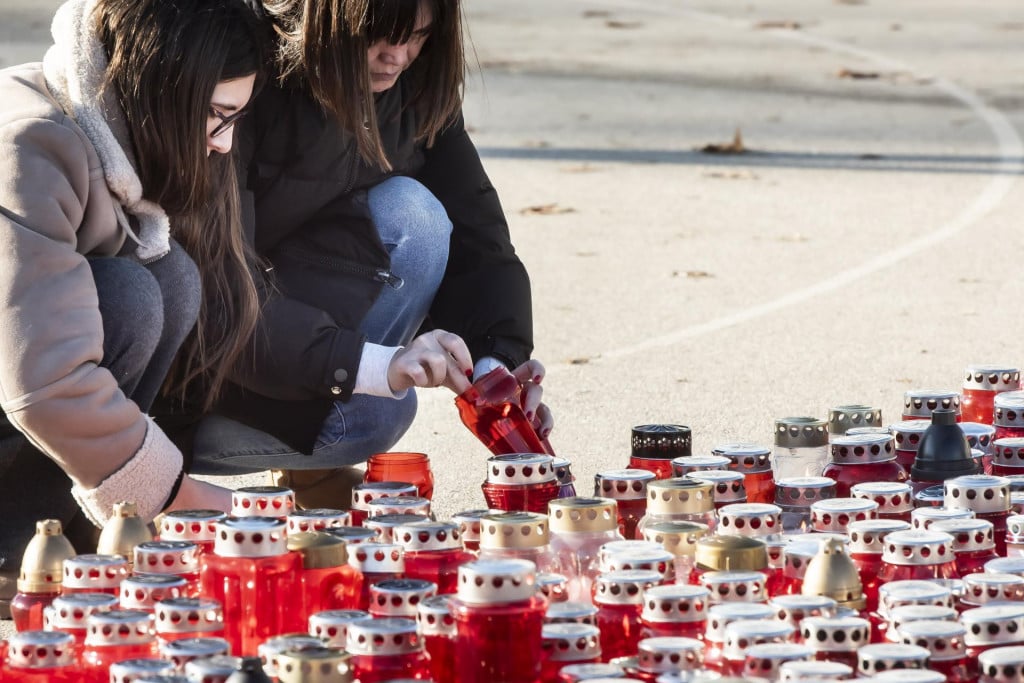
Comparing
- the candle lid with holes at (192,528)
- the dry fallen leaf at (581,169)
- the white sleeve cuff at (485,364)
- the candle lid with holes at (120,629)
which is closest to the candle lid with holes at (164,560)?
the candle lid with holes at (192,528)

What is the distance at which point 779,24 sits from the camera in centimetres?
1642

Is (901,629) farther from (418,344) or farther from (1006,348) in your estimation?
(1006,348)

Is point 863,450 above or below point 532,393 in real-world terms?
below

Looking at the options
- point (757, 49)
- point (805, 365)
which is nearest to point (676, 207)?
point (805, 365)

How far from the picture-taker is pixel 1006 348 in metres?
5.34

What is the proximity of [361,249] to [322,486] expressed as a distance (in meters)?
0.50

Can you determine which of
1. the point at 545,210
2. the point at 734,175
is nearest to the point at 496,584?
the point at 545,210

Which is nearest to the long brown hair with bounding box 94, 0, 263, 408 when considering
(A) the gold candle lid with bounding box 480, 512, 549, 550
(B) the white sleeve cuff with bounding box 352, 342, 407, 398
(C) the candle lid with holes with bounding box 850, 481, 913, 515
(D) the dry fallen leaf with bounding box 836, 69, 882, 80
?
(B) the white sleeve cuff with bounding box 352, 342, 407, 398

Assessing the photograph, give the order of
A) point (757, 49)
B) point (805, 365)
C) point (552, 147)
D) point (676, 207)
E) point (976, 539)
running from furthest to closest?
point (757, 49) → point (552, 147) → point (676, 207) → point (805, 365) → point (976, 539)

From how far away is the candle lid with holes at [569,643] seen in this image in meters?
2.28

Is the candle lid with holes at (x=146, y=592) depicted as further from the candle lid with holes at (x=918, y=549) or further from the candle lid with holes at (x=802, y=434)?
the candle lid with holes at (x=802, y=434)

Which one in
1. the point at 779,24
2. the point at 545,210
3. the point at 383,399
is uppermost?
the point at 779,24

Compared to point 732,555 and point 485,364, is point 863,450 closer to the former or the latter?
point 732,555

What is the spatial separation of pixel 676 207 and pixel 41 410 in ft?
18.4
